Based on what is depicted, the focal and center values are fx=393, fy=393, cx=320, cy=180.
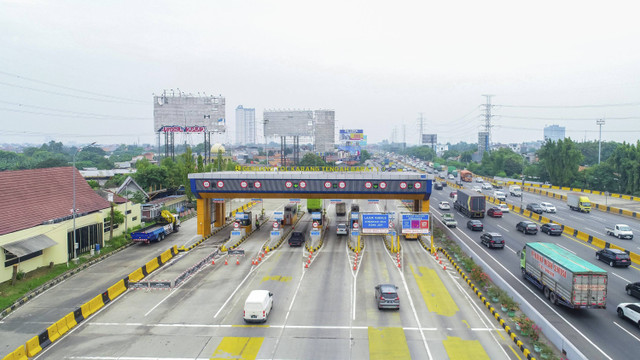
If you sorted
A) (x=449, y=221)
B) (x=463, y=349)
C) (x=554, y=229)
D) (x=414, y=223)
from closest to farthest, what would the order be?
(x=463, y=349), (x=414, y=223), (x=554, y=229), (x=449, y=221)

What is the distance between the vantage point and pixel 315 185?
4375 centimetres

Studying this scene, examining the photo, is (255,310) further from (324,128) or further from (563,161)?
(563,161)

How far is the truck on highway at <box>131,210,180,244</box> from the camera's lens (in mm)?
41500

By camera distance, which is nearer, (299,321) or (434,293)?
(299,321)

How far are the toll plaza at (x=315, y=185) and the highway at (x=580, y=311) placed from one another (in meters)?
7.65

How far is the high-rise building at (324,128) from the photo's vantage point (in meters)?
101

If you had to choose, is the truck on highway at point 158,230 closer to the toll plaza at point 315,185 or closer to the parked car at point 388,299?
the toll plaza at point 315,185

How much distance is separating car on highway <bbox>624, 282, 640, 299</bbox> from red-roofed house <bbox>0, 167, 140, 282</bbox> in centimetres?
4225

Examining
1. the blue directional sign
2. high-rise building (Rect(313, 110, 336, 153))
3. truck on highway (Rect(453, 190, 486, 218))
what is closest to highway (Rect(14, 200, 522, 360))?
the blue directional sign

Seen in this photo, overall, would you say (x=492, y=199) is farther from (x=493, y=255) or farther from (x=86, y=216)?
(x=86, y=216)

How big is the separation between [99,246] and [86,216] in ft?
10.6

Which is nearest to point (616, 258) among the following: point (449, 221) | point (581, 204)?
point (449, 221)

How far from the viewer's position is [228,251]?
37.3 m

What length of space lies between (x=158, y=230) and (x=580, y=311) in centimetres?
3940
